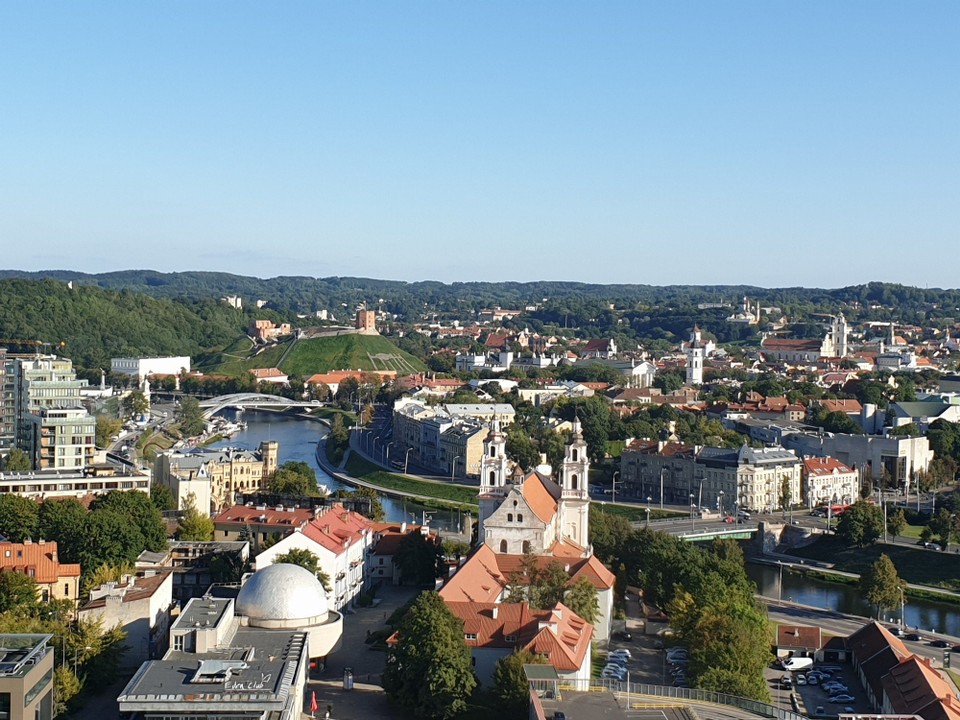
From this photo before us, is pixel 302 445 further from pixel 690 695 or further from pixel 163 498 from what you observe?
pixel 690 695

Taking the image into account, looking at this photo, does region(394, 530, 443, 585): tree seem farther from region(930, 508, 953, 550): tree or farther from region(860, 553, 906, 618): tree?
region(930, 508, 953, 550): tree

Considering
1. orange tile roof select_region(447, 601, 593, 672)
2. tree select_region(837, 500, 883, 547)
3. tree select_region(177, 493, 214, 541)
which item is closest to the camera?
orange tile roof select_region(447, 601, 593, 672)

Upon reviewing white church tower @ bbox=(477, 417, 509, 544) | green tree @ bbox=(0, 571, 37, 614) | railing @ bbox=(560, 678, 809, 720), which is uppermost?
white church tower @ bbox=(477, 417, 509, 544)

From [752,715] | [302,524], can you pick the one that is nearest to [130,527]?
[302,524]

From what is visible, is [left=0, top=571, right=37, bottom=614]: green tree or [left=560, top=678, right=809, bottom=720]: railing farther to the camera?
[left=0, top=571, right=37, bottom=614]: green tree

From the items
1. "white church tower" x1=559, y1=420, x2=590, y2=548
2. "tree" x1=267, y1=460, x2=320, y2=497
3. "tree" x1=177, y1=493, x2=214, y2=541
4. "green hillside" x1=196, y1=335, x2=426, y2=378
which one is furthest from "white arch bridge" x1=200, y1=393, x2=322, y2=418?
"white church tower" x1=559, y1=420, x2=590, y2=548

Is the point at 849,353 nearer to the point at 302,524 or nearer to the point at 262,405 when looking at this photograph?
the point at 262,405

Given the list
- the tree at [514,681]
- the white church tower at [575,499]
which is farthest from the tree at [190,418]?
the tree at [514,681]
